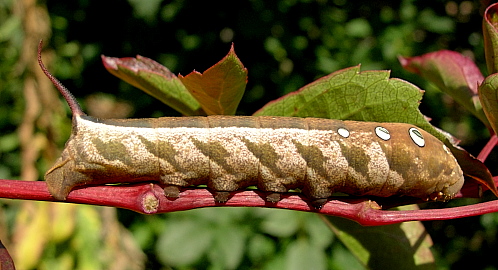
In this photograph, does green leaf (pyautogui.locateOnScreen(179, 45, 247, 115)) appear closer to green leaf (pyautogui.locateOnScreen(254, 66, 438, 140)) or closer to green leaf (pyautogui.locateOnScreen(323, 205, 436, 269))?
green leaf (pyautogui.locateOnScreen(254, 66, 438, 140))

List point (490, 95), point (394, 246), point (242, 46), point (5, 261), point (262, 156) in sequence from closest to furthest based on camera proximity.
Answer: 1. point (5, 261)
2. point (490, 95)
3. point (262, 156)
4. point (394, 246)
5. point (242, 46)

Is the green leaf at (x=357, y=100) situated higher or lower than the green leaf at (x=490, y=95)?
lower

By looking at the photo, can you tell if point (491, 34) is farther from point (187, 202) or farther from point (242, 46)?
point (242, 46)

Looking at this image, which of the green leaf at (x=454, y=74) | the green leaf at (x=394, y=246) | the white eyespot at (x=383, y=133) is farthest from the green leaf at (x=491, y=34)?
the green leaf at (x=394, y=246)

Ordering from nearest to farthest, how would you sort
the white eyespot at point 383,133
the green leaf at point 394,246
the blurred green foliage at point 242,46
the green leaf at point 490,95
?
the green leaf at point 490,95, the white eyespot at point 383,133, the green leaf at point 394,246, the blurred green foliage at point 242,46

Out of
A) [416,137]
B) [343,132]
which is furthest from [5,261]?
[416,137]

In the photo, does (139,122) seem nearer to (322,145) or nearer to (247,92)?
(322,145)

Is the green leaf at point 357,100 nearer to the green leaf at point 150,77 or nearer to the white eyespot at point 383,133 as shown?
the white eyespot at point 383,133
